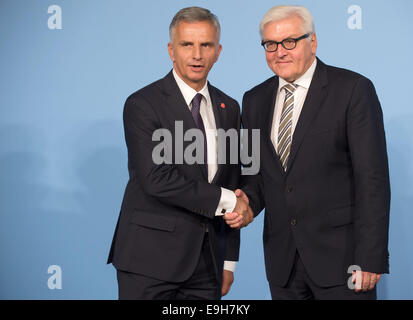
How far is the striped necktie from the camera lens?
7.73ft

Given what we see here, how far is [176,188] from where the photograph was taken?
91.5 inches

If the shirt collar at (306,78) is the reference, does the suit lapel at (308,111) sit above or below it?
below

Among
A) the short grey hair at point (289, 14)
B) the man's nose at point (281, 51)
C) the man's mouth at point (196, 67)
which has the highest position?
the short grey hair at point (289, 14)

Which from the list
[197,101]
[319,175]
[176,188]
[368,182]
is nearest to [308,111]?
[319,175]

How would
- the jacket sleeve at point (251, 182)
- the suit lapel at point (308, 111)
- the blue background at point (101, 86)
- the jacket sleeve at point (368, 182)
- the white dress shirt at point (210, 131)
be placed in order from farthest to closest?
1. the blue background at point (101, 86)
2. the jacket sleeve at point (251, 182)
3. the white dress shirt at point (210, 131)
4. the suit lapel at point (308, 111)
5. the jacket sleeve at point (368, 182)

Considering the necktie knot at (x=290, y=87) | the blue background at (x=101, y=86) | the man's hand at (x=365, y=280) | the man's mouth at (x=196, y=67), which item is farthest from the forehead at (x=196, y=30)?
the blue background at (x=101, y=86)

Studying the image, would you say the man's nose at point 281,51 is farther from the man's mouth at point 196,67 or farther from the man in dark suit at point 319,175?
the man's mouth at point 196,67

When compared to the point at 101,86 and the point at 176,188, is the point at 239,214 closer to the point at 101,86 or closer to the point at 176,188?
the point at 176,188

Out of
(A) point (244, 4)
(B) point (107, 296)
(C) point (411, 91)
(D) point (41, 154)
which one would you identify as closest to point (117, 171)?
(D) point (41, 154)

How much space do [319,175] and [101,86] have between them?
6.26ft

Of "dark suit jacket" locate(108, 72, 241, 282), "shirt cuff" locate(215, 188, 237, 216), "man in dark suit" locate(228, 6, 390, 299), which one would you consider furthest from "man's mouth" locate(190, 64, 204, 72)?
"shirt cuff" locate(215, 188, 237, 216)

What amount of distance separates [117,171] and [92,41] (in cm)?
84

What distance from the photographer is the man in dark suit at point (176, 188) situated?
7.75 ft

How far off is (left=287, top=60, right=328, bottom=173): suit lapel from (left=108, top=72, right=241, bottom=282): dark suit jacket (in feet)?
1.08
